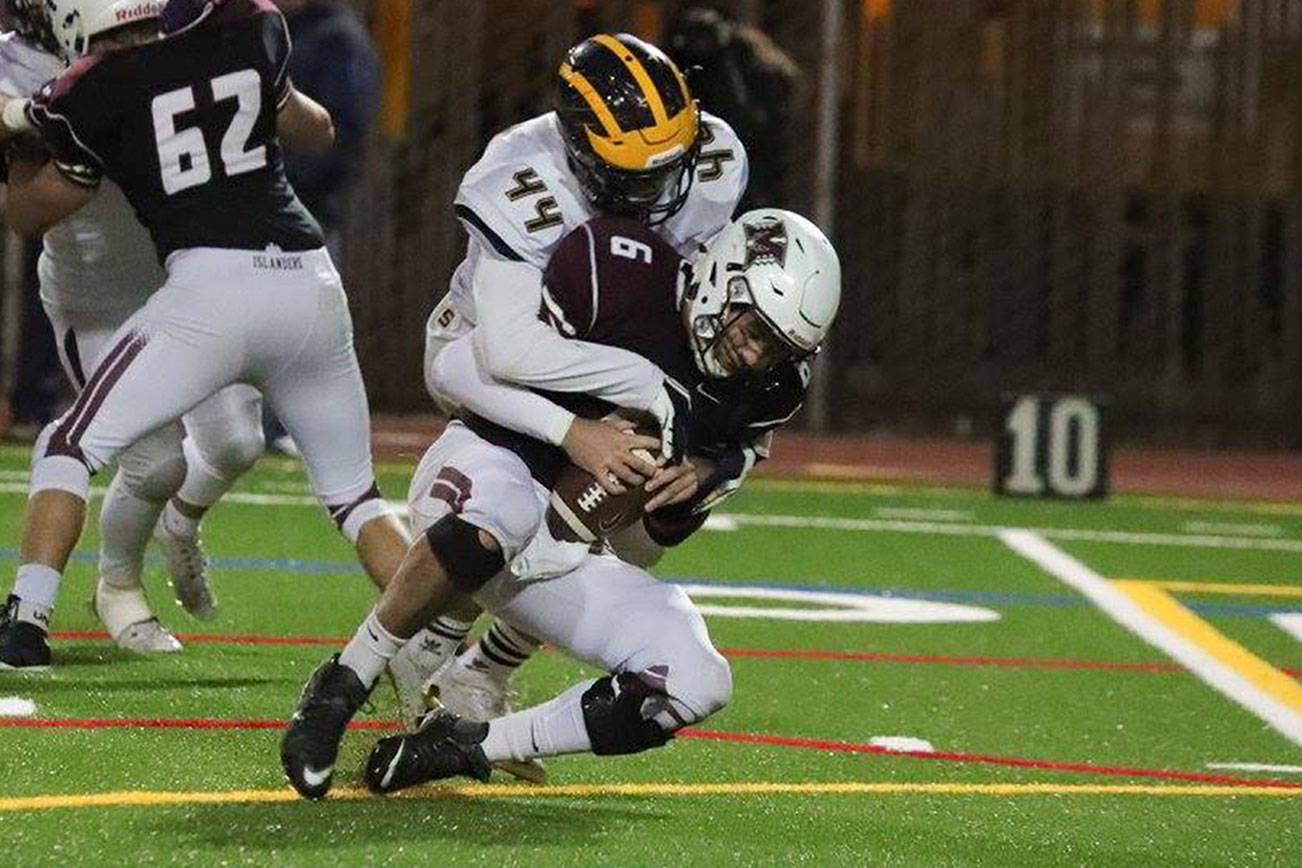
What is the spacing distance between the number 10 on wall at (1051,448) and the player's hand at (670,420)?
654 cm

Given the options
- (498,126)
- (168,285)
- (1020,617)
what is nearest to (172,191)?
(168,285)

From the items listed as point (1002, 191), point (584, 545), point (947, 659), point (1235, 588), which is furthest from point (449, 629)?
point (1002, 191)

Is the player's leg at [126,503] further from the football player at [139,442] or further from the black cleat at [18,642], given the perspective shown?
the black cleat at [18,642]

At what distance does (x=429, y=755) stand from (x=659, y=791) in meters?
0.46

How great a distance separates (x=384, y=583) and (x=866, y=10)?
8.62 m

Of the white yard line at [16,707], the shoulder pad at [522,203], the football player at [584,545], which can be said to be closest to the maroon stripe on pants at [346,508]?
the white yard line at [16,707]

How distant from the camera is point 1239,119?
14281 millimetres

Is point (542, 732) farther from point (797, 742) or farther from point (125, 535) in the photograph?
point (125, 535)

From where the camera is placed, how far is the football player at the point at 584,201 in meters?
4.89

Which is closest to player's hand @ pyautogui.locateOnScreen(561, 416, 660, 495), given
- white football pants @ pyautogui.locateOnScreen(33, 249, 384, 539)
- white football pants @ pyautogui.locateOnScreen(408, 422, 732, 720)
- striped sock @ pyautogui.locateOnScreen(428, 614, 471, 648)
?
white football pants @ pyautogui.locateOnScreen(408, 422, 732, 720)

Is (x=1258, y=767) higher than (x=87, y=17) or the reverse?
the reverse

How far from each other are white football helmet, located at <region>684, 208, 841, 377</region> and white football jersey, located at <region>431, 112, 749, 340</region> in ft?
0.86

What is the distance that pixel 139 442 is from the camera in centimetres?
625

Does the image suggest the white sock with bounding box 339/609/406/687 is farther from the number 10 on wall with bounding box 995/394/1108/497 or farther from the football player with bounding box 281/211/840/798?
the number 10 on wall with bounding box 995/394/1108/497
